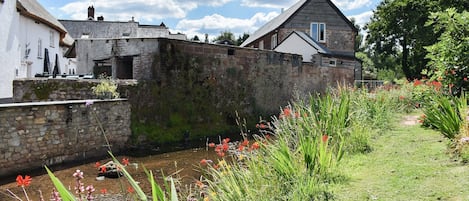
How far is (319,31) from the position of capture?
33406 mm

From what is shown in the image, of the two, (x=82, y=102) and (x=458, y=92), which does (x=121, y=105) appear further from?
(x=458, y=92)

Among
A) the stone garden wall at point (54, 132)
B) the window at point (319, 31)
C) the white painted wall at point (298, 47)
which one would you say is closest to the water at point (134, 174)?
the stone garden wall at point (54, 132)

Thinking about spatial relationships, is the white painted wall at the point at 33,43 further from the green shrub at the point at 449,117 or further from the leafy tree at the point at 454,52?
the green shrub at the point at 449,117

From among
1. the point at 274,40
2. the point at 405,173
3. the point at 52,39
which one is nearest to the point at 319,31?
the point at 274,40

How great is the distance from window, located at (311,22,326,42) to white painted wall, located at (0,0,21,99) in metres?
21.1

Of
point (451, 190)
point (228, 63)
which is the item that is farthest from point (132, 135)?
point (451, 190)

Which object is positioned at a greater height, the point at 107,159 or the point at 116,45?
the point at 116,45

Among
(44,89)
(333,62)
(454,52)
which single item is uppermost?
(333,62)

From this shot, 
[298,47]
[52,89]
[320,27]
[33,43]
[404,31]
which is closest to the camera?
[52,89]

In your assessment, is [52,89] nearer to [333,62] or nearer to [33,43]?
[33,43]

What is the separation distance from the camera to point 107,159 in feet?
39.7

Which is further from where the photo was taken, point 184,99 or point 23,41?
point 23,41

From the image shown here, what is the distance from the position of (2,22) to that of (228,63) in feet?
33.4

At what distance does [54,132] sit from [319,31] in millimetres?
25913
